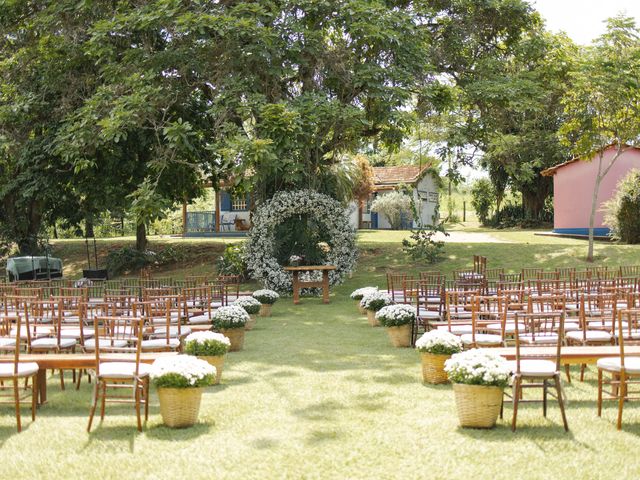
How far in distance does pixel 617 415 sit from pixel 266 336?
287 inches

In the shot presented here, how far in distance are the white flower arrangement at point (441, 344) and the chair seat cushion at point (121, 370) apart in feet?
9.87

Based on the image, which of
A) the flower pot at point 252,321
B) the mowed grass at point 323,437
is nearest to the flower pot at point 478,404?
the mowed grass at point 323,437

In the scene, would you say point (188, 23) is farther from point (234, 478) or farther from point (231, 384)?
point (234, 478)

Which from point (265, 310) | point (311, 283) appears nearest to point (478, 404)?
point (265, 310)

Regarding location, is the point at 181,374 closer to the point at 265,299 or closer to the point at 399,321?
the point at 399,321

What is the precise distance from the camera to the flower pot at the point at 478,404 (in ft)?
21.3

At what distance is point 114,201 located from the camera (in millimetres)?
24609

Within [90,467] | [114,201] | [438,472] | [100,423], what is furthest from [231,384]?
[114,201]

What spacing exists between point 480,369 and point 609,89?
18.6 meters

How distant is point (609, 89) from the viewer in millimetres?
22578

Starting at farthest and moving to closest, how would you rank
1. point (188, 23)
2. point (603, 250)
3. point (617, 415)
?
1. point (603, 250)
2. point (188, 23)
3. point (617, 415)

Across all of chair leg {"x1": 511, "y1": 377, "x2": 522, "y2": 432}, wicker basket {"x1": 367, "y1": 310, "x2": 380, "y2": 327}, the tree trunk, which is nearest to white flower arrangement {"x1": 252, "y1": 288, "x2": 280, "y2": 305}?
wicker basket {"x1": 367, "y1": 310, "x2": 380, "y2": 327}

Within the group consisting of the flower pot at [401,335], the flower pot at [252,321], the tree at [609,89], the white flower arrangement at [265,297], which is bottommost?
the flower pot at [252,321]

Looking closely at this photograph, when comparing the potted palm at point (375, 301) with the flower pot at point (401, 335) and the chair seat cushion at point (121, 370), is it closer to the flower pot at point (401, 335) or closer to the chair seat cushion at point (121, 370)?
the flower pot at point (401, 335)
